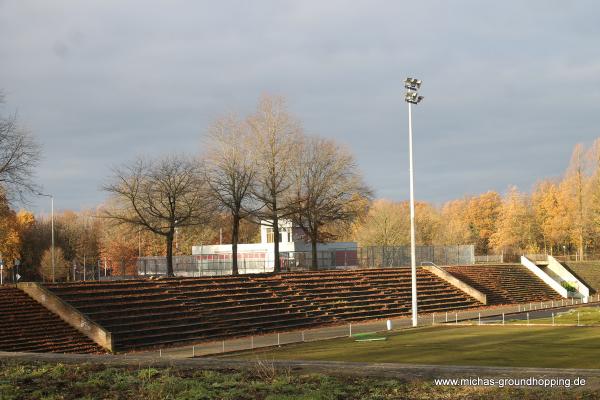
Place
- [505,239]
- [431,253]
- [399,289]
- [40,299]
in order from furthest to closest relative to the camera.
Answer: [505,239] < [431,253] < [399,289] < [40,299]

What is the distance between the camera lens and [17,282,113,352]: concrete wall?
30.9m

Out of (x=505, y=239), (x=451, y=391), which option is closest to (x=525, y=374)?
(x=451, y=391)

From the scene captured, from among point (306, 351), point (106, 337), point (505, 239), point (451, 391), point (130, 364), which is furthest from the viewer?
point (505, 239)

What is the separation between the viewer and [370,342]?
30.9 meters

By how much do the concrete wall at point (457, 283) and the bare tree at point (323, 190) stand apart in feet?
28.3

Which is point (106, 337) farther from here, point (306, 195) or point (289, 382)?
point (306, 195)

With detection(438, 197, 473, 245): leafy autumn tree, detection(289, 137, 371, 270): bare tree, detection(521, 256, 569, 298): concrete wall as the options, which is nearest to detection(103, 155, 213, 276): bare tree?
detection(289, 137, 371, 270): bare tree

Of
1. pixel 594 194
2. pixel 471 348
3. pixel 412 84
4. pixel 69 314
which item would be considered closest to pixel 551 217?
pixel 594 194

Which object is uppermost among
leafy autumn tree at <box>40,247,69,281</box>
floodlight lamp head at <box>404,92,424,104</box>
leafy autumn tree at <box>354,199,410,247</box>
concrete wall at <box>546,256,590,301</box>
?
floodlight lamp head at <box>404,92,424,104</box>

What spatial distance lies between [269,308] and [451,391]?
3071 centimetres

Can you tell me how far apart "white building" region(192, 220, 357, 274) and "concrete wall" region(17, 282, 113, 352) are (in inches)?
1118

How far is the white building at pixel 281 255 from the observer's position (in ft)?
218

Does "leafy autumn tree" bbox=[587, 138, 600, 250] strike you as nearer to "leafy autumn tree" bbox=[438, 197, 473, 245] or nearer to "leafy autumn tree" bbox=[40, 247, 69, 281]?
"leafy autumn tree" bbox=[438, 197, 473, 245]

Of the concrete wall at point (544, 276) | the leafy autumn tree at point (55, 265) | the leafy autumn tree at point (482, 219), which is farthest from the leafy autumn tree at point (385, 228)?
the leafy autumn tree at point (55, 265)
